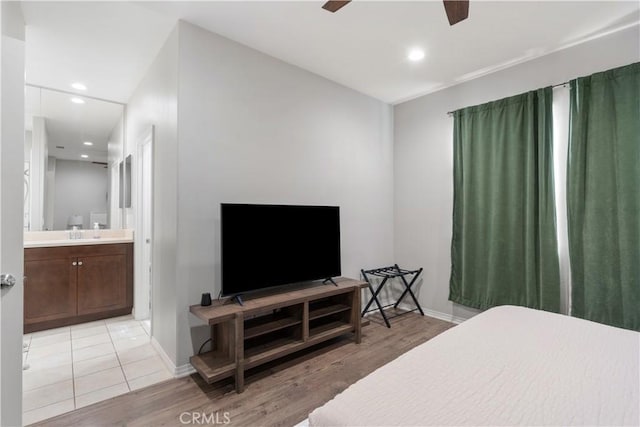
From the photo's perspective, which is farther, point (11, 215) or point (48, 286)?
point (48, 286)

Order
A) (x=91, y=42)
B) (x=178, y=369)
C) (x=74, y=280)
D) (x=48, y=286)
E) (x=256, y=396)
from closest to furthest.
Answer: (x=256, y=396), (x=178, y=369), (x=91, y=42), (x=48, y=286), (x=74, y=280)

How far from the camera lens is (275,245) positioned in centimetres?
257

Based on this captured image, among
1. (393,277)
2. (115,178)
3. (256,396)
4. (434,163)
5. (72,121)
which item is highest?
(72,121)

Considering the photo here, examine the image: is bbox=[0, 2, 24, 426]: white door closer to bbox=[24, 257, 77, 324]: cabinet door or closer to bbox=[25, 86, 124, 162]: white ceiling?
bbox=[24, 257, 77, 324]: cabinet door

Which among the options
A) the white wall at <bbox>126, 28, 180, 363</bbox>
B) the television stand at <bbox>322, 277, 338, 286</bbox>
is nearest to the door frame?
the white wall at <bbox>126, 28, 180, 363</bbox>

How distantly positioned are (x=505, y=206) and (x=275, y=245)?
231cm

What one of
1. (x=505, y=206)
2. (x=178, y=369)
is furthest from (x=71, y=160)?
(x=505, y=206)

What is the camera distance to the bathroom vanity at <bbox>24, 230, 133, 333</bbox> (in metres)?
3.05

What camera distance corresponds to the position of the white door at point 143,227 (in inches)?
129

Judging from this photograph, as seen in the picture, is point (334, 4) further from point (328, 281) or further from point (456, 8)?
point (328, 281)

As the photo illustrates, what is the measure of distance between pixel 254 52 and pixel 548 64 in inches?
108

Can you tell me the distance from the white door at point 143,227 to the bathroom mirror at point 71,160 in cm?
84

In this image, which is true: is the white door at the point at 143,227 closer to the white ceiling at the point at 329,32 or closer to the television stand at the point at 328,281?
the white ceiling at the point at 329,32

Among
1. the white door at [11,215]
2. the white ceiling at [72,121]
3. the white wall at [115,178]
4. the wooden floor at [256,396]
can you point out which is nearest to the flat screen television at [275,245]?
the wooden floor at [256,396]
